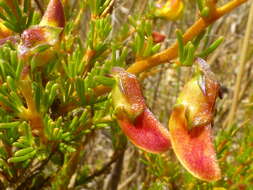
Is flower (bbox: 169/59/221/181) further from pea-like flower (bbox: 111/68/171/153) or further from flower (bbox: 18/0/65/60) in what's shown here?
flower (bbox: 18/0/65/60)

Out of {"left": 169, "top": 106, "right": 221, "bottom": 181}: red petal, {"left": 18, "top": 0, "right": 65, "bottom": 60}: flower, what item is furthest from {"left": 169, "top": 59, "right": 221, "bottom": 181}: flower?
{"left": 18, "top": 0, "right": 65, "bottom": 60}: flower

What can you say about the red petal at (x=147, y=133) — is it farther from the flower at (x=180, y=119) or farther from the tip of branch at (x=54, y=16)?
the tip of branch at (x=54, y=16)

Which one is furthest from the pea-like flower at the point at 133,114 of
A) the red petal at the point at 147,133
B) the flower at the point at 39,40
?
the flower at the point at 39,40

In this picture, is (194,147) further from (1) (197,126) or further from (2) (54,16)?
(2) (54,16)

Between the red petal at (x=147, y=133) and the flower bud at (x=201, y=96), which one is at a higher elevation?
the flower bud at (x=201, y=96)

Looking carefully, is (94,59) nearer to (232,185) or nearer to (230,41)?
(232,185)
